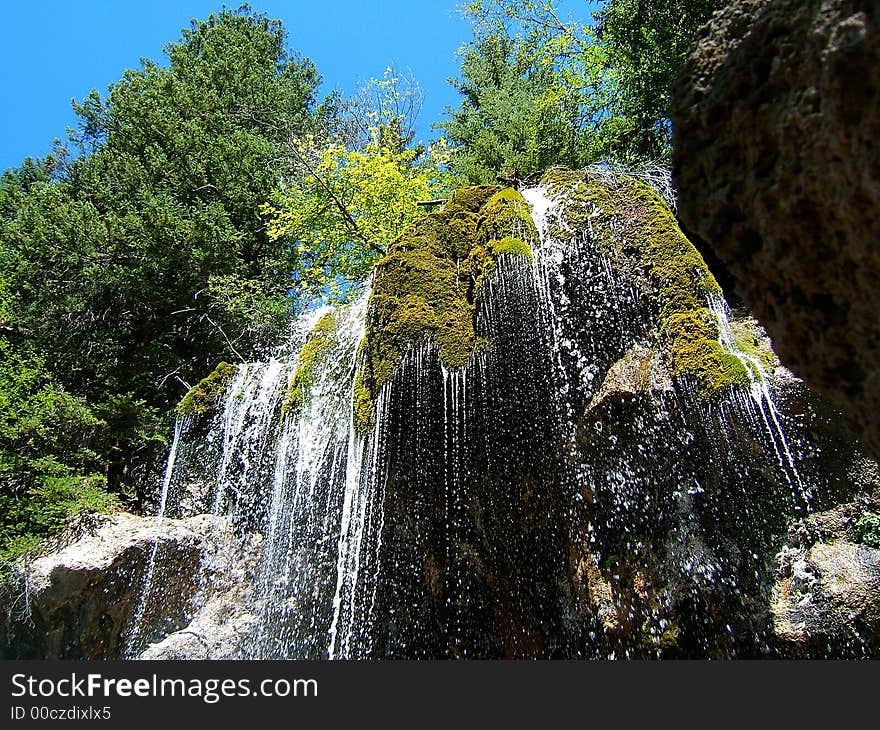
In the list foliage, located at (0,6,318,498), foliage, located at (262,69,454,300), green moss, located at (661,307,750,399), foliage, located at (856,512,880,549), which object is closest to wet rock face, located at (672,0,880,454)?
green moss, located at (661,307,750,399)

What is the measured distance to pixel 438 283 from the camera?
7.55m

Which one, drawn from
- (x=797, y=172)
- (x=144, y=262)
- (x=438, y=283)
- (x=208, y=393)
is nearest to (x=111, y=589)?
(x=208, y=393)

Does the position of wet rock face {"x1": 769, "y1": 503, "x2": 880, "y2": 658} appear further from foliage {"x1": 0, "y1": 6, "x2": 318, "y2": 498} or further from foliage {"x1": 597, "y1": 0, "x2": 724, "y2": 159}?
foliage {"x1": 0, "y1": 6, "x2": 318, "y2": 498}

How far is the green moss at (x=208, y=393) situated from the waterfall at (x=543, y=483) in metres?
1.90

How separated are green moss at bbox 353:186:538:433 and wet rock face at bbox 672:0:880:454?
14.7ft

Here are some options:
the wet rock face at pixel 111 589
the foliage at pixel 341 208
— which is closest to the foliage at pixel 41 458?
the wet rock face at pixel 111 589

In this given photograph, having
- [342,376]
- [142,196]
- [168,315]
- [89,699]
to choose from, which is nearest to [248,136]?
[142,196]

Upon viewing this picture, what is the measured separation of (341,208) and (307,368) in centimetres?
732

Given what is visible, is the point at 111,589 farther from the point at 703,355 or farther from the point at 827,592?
the point at 827,592

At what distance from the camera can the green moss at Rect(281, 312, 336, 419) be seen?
877 cm

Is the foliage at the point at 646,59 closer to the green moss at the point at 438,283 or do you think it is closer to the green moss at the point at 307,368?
the green moss at the point at 438,283

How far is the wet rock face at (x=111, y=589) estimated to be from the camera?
30.4 ft

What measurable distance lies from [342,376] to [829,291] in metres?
6.92

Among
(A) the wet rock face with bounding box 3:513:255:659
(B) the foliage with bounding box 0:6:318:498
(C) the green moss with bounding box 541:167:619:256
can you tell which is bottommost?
(A) the wet rock face with bounding box 3:513:255:659
